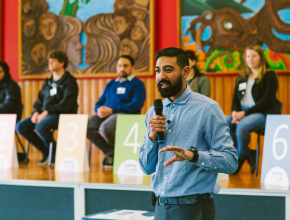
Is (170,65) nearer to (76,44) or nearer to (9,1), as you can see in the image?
(76,44)

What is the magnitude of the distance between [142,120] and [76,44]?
8.48 feet

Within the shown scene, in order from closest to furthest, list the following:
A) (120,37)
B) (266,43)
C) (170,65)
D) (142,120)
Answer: (170,65), (142,120), (266,43), (120,37)

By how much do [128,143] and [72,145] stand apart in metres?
0.60

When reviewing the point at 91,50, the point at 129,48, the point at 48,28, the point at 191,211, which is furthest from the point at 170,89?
the point at 48,28

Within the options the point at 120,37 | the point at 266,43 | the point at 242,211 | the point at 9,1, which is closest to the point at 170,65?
the point at 242,211

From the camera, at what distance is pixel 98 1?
534 centimetres

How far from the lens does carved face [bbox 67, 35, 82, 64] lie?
212 inches

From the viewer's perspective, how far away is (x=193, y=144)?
143 cm

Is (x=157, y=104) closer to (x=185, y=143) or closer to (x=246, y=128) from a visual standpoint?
(x=185, y=143)

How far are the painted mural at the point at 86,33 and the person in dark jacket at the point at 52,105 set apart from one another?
1133mm

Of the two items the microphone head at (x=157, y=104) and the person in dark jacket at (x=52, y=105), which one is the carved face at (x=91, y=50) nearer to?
the person in dark jacket at (x=52, y=105)

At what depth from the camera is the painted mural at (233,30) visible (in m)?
4.59

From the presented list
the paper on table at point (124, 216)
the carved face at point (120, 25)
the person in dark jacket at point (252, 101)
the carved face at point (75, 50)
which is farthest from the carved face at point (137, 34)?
the paper on table at point (124, 216)

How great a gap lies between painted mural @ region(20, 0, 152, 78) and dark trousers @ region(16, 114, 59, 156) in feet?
4.44
